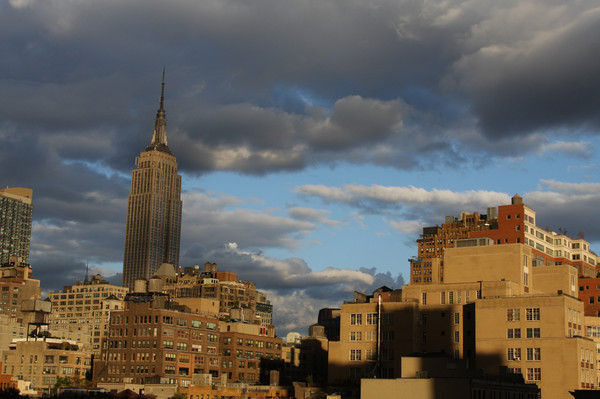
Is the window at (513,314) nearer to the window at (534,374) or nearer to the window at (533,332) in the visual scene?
the window at (533,332)

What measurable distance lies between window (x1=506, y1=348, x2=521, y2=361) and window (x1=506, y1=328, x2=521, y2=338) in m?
2.78

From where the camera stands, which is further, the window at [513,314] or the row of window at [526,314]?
the window at [513,314]

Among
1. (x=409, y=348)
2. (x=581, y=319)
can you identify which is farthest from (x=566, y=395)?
(x=409, y=348)

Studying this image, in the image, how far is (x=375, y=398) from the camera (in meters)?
160

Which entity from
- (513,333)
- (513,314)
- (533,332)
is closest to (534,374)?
(533,332)

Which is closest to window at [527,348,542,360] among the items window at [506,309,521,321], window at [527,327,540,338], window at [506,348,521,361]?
window at [506,348,521,361]

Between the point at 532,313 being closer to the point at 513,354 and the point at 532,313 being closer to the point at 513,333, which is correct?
the point at 513,333

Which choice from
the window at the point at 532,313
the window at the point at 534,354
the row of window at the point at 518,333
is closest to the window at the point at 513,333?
the row of window at the point at 518,333

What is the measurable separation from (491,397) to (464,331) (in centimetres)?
4271

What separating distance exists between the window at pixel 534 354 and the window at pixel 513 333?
3986mm

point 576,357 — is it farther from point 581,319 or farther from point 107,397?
point 107,397

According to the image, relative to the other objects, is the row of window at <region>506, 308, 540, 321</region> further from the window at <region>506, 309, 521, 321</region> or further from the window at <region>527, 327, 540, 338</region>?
the window at <region>527, 327, 540, 338</region>

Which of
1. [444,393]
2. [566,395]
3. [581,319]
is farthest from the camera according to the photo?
[581,319]

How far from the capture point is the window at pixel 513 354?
184000 mm
